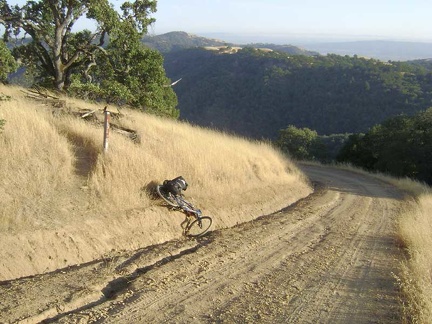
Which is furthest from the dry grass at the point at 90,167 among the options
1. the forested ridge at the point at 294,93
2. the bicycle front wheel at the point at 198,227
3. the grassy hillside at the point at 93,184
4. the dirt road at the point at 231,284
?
the forested ridge at the point at 294,93

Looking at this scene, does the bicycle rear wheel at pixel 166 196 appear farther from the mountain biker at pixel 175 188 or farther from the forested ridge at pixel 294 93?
the forested ridge at pixel 294 93

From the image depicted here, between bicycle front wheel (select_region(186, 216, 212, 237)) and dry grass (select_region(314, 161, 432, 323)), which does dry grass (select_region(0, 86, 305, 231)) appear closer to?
bicycle front wheel (select_region(186, 216, 212, 237))

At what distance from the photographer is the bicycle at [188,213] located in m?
7.38

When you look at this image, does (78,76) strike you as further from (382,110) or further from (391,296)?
(382,110)

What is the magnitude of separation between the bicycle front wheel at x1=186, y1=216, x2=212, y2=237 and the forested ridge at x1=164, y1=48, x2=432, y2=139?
Answer: 56.3 metres

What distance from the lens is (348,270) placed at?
6215 mm

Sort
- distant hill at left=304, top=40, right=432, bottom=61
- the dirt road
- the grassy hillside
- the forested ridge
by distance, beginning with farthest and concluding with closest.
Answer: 1. distant hill at left=304, top=40, right=432, bottom=61
2. the forested ridge
3. the grassy hillside
4. the dirt road

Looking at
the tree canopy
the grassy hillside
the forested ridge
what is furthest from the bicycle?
the forested ridge

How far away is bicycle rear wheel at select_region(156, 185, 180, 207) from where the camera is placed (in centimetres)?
739

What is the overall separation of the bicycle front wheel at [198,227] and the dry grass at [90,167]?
26.3 inches

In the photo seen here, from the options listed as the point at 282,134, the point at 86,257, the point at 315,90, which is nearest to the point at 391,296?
the point at 86,257

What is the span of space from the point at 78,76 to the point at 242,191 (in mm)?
9316

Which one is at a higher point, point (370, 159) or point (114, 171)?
point (114, 171)

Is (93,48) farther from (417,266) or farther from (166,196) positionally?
(417,266)
